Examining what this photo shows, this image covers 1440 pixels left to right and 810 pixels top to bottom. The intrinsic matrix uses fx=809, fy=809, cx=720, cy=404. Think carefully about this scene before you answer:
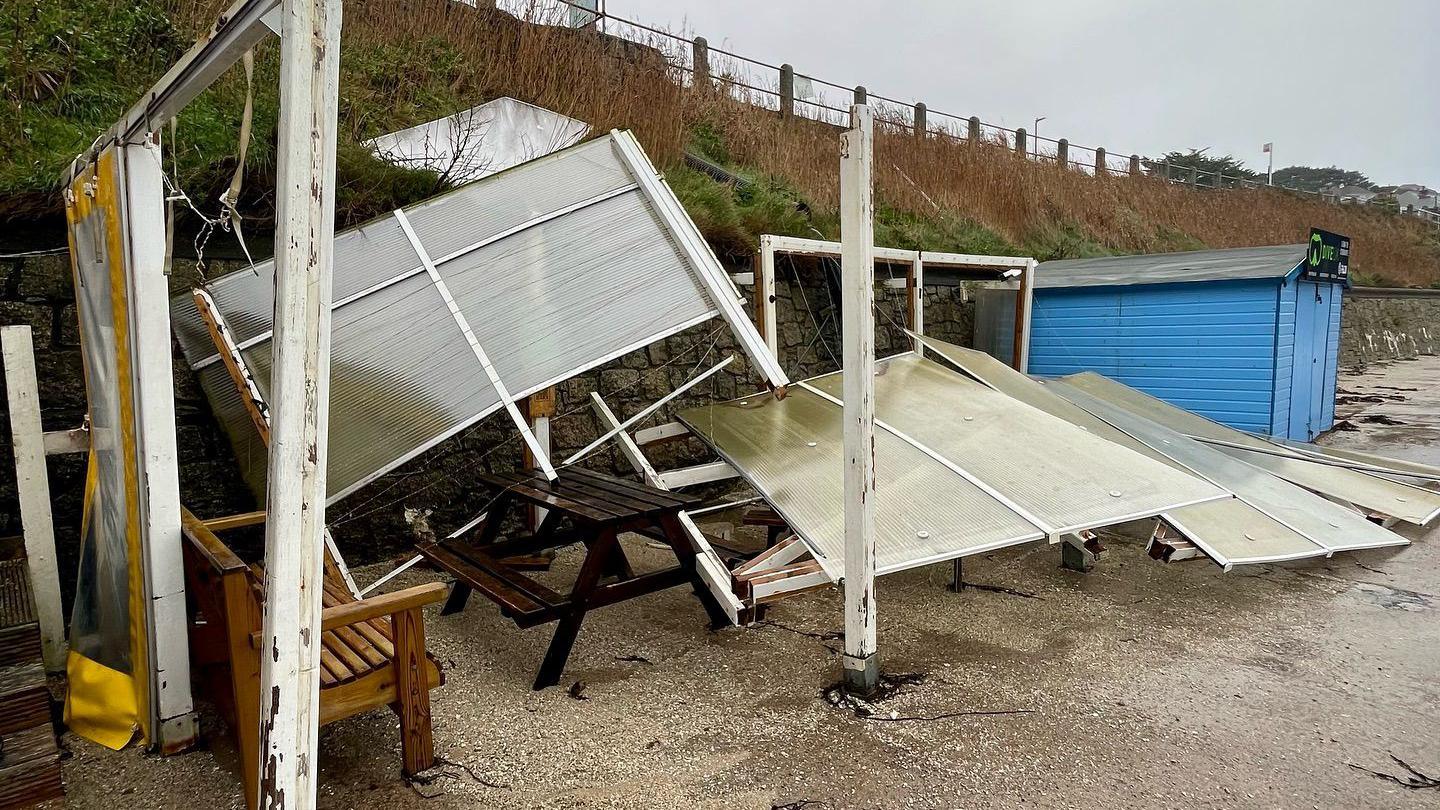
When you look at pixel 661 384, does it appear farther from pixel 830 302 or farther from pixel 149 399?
pixel 149 399

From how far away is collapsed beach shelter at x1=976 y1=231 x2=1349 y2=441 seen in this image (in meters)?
7.94

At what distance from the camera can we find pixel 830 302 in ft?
25.7

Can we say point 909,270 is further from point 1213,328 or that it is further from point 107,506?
point 107,506

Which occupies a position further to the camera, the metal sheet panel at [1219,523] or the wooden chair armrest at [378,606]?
the metal sheet panel at [1219,523]

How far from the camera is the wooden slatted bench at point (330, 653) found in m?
2.37

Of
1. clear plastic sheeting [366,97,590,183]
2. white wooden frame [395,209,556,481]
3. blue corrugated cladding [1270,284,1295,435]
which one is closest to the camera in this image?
white wooden frame [395,209,556,481]

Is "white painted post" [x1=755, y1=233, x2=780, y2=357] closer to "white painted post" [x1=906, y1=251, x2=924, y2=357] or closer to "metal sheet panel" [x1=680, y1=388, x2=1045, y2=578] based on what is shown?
"metal sheet panel" [x1=680, y1=388, x2=1045, y2=578]

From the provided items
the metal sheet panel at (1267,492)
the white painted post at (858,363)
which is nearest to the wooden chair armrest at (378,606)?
the white painted post at (858,363)

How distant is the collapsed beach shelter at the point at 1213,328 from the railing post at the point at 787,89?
574 centimetres

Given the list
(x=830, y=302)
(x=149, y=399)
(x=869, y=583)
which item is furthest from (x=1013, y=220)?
(x=149, y=399)

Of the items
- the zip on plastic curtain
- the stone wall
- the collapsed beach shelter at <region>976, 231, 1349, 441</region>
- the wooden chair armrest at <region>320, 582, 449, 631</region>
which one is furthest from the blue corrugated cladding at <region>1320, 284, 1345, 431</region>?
the zip on plastic curtain

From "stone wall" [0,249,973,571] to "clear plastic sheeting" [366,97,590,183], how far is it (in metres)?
1.87

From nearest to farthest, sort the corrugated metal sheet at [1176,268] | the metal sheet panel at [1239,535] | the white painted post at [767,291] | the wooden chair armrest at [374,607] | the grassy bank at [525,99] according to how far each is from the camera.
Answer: the wooden chair armrest at [374,607] → the metal sheet panel at [1239,535] → the grassy bank at [525,99] → the white painted post at [767,291] → the corrugated metal sheet at [1176,268]

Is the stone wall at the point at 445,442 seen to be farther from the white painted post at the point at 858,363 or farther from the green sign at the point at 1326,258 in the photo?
the green sign at the point at 1326,258
